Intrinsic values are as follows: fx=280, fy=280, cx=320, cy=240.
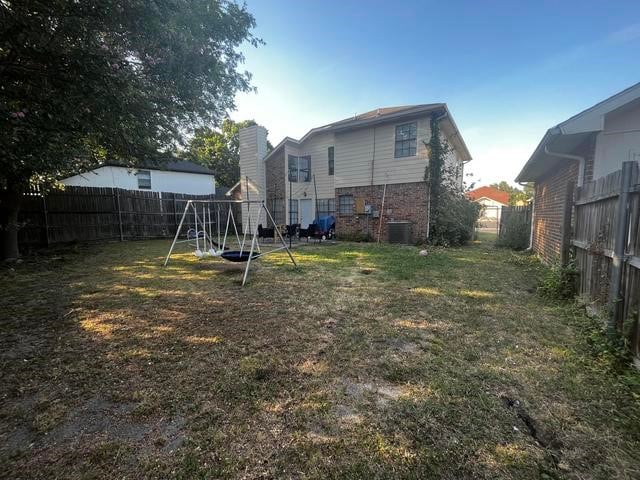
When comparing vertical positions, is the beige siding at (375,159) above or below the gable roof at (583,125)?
above

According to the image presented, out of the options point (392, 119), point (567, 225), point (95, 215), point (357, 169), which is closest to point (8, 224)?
point (95, 215)

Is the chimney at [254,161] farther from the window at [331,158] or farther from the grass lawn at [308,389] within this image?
the grass lawn at [308,389]

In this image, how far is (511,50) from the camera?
34.1 feet

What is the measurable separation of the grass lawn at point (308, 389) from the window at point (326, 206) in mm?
9942

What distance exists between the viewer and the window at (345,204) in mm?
13397

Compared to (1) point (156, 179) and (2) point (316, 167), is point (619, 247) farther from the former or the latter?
(1) point (156, 179)

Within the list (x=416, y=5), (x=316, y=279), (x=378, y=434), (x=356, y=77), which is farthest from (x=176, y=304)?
(x=356, y=77)

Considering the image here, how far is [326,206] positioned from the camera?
14641 millimetres

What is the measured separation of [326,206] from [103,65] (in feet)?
37.5

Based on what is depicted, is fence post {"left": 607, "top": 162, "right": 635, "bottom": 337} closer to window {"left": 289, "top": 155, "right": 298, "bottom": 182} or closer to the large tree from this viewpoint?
the large tree

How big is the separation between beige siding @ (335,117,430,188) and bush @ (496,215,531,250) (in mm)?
4107

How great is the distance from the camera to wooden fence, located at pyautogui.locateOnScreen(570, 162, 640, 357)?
259 cm

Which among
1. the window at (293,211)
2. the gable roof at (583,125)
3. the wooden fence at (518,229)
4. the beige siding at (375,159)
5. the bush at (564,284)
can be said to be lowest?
the bush at (564,284)

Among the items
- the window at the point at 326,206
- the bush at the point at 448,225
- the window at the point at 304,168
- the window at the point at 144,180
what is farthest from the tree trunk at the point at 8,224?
the bush at the point at 448,225
